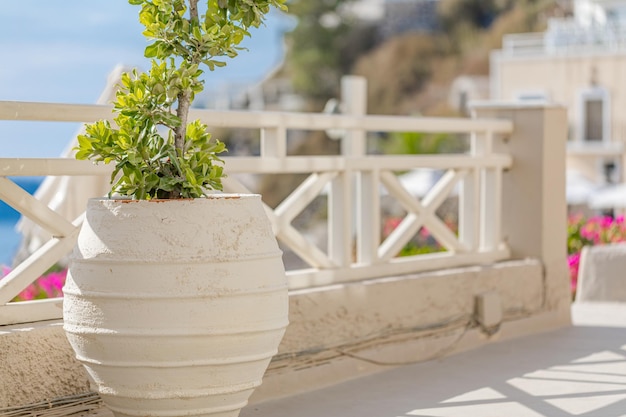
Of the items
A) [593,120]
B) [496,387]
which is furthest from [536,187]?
[593,120]

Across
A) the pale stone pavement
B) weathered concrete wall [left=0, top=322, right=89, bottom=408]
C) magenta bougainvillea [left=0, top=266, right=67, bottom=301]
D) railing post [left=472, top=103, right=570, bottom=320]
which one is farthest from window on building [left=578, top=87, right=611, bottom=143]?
weathered concrete wall [left=0, top=322, right=89, bottom=408]

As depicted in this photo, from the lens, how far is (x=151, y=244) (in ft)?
13.3

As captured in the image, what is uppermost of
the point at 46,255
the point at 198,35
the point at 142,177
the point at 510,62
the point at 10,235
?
the point at 510,62

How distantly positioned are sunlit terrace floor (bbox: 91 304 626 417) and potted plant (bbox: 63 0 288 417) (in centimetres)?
86

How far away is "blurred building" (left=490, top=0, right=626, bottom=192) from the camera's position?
39.5 metres

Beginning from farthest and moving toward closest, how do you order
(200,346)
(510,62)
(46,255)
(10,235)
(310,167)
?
(10,235) → (510,62) → (310,167) → (46,255) → (200,346)

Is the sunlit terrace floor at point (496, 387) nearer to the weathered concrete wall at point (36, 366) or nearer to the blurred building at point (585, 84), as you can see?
the weathered concrete wall at point (36, 366)

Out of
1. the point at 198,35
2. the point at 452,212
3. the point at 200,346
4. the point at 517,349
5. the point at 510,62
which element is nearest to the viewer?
the point at 200,346

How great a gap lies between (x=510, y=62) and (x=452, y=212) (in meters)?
8.60

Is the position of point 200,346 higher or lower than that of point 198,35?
lower

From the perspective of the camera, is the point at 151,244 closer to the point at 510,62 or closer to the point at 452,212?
the point at 452,212

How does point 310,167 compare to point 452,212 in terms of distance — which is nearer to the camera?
point 310,167

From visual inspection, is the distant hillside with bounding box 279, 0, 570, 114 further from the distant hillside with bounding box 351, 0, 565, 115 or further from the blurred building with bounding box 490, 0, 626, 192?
the blurred building with bounding box 490, 0, 626, 192

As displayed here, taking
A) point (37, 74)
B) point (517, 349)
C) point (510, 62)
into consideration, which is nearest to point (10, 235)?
point (37, 74)
